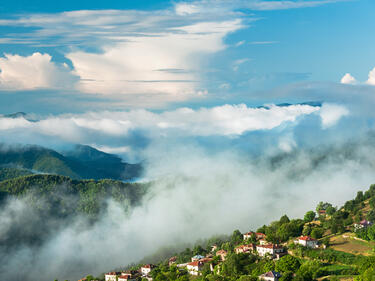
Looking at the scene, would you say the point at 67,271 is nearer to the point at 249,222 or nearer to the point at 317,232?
the point at 249,222

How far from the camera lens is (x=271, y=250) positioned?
84.9m

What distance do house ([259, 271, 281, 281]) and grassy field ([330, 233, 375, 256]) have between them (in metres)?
17.9

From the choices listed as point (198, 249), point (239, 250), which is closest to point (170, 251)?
point (198, 249)

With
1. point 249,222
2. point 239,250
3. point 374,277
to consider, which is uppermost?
point 249,222

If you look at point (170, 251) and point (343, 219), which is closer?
point (343, 219)

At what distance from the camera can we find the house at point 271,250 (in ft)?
276

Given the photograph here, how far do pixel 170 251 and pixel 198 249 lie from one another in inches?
2450

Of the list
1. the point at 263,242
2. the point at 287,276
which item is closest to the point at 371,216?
the point at 263,242

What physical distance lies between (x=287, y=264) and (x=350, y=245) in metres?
17.9

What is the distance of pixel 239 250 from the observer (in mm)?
→ 92500

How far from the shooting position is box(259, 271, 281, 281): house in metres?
70.4

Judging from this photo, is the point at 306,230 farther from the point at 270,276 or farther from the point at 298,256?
the point at 270,276

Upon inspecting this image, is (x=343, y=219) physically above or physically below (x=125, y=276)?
above

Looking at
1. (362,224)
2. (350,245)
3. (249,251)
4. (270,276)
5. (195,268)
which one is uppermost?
(362,224)
